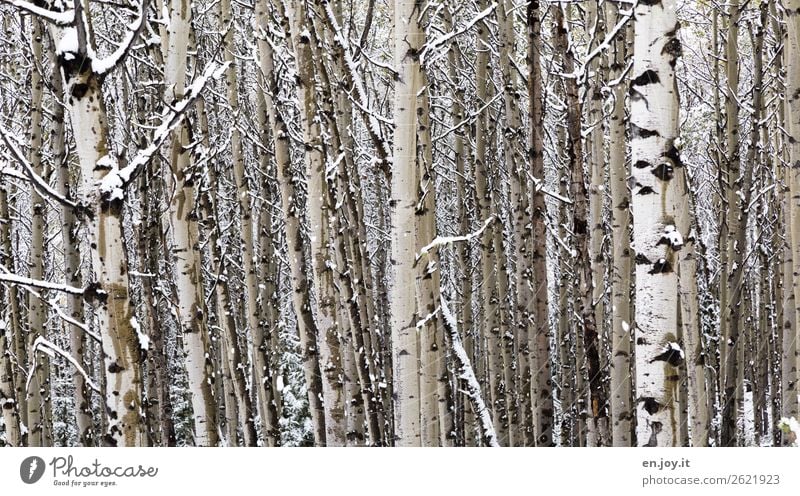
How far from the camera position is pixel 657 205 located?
11.7 feet

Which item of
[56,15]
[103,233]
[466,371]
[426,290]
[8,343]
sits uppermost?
[56,15]

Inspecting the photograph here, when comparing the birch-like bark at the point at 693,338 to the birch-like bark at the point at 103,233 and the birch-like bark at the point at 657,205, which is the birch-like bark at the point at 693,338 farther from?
the birch-like bark at the point at 103,233

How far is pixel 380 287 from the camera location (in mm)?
12172

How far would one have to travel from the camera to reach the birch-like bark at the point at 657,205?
3.55 m

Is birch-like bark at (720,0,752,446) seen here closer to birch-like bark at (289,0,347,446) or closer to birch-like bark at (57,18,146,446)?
birch-like bark at (289,0,347,446)

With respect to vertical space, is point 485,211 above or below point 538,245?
above

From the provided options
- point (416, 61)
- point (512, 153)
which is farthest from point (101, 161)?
point (512, 153)

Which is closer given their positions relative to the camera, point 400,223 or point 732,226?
point 400,223

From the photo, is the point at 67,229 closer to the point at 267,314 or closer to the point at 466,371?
the point at 466,371

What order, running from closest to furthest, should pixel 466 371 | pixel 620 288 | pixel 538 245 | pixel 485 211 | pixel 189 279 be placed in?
pixel 466 371 < pixel 189 279 < pixel 620 288 < pixel 538 245 < pixel 485 211

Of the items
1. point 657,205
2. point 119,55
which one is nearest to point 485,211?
point 657,205

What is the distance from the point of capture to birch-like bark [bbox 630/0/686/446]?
3.55 metres

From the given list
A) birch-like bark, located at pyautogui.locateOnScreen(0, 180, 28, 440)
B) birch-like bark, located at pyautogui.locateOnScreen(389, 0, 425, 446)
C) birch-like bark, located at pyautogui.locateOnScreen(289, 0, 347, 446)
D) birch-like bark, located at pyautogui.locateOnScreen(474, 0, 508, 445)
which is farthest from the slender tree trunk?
birch-like bark, located at pyautogui.locateOnScreen(0, 180, 28, 440)

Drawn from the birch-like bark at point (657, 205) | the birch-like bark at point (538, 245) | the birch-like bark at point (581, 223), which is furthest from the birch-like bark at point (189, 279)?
the birch-like bark at point (657, 205)
